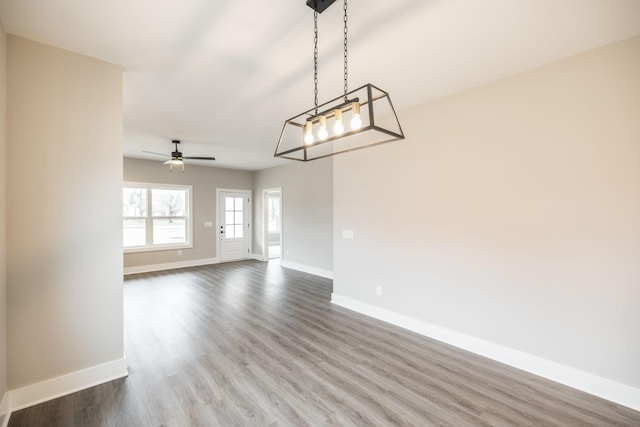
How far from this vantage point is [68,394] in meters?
2.18

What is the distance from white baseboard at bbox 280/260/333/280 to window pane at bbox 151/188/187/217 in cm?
309

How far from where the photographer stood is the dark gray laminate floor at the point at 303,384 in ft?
6.41

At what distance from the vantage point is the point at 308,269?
21.8 ft

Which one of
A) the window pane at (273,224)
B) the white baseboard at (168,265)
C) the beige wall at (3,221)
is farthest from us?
the window pane at (273,224)

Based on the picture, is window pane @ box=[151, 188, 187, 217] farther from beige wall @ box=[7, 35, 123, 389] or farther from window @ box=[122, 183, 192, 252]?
beige wall @ box=[7, 35, 123, 389]

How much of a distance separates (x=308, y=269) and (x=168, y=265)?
3.58 metres

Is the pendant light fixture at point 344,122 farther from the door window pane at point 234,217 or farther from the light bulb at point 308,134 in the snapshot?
the door window pane at point 234,217

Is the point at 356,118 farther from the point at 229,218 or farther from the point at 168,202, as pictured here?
the point at 229,218

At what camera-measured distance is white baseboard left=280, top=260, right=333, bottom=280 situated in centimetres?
618

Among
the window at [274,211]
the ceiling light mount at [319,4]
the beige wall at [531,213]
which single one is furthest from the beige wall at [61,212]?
the window at [274,211]

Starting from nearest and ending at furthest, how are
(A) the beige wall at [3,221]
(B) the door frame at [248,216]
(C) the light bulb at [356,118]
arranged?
(C) the light bulb at [356,118]
(A) the beige wall at [3,221]
(B) the door frame at [248,216]

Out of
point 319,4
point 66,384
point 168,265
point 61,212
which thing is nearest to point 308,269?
point 168,265

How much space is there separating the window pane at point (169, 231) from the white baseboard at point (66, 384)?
4.94 m

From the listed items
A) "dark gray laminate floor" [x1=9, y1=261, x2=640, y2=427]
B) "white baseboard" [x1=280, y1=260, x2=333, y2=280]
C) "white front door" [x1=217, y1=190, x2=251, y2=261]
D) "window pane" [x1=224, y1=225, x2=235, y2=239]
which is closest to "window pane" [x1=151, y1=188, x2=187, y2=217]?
"white front door" [x1=217, y1=190, x2=251, y2=261]
